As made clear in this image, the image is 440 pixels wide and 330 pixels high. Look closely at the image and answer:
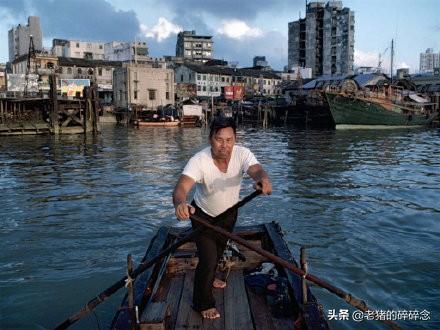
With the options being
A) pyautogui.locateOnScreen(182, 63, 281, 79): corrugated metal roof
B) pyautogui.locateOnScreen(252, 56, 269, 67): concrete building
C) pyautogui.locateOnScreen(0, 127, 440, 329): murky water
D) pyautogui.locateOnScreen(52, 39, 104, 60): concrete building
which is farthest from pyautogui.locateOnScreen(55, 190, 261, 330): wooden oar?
pyautogui.locateOnScreen(252, 56, 269, 67): concrete building

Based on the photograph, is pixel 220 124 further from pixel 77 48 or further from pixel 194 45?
pixel 194 45

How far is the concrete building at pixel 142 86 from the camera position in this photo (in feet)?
202

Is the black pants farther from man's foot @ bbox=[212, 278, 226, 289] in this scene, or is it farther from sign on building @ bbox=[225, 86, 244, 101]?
sign on building @ bbox=[225, 86, 244, 101]

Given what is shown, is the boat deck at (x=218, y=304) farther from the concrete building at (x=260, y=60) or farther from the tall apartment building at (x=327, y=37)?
the concrete building at (x=260, y=60)

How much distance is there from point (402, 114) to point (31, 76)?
46.6 m

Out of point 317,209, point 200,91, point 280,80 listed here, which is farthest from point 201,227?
point 280,80

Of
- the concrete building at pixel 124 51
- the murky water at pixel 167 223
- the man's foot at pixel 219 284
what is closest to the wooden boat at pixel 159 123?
the murky water at pixel 167 223

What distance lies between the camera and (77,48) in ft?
322

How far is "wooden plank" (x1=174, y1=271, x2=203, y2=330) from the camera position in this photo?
4.12m

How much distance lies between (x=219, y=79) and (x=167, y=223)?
69.0 metres

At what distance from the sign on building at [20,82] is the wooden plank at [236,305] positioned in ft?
196

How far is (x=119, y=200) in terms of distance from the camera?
1205 cm

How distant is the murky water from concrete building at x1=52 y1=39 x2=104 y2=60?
84.6m

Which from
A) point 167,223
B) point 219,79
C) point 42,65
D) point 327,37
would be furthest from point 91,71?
point 167,223
